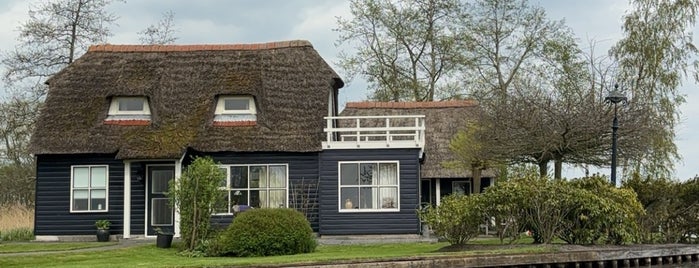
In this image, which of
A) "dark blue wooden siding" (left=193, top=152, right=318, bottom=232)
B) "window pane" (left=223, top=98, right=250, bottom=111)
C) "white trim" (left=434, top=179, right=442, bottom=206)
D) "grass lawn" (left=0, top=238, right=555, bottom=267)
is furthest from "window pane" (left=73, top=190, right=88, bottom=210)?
"white trim" (left=434, top=179, right=442, bottom=206)

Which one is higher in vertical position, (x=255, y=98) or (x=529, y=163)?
(x=255, y=98)

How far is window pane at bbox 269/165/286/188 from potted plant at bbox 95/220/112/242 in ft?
14.9

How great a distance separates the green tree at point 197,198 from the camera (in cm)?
2125

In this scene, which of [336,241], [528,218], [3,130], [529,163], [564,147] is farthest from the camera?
[3,130]

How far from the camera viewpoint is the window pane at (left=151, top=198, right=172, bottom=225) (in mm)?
25062

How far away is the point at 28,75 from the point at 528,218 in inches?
858

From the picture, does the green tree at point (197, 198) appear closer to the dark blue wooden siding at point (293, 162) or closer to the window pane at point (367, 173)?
the dark blue wooden siding at point (293, 162)

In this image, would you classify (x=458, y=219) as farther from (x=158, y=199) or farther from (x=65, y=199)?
(x=65, y=199)

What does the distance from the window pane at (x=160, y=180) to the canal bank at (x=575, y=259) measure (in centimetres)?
1011

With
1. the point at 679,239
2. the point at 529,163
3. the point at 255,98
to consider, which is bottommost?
the point at 679,239

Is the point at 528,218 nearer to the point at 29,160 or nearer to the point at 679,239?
the point at 679,239

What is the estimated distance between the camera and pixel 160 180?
25.1 m

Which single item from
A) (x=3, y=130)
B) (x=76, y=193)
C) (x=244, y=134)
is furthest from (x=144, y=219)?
(x=3, y=130)

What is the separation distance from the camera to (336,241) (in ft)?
77.9
